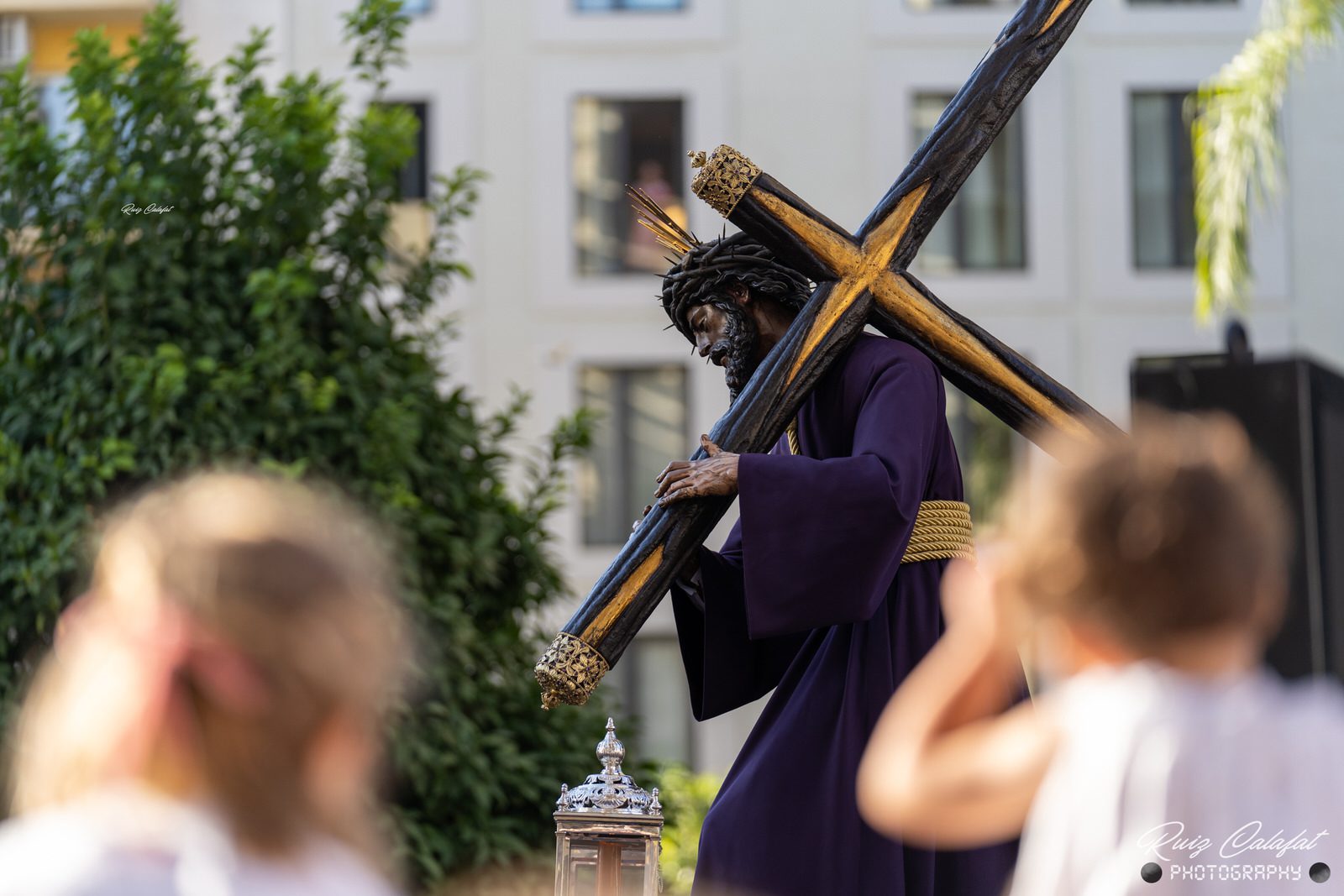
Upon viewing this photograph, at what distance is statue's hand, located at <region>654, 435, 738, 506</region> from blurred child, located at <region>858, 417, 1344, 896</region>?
4.09ft

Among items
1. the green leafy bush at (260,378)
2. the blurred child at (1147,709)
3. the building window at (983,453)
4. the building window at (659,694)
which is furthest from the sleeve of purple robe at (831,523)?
the building window at (659,694)

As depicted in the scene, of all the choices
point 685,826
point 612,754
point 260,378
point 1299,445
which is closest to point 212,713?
point 612,754

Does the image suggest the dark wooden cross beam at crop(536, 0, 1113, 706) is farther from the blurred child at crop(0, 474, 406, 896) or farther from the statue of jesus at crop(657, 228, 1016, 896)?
the blurred child at crop(0, 474, 406, 896)

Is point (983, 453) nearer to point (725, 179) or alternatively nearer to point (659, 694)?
point (659, 694)

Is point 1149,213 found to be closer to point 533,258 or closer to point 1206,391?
point 533,258

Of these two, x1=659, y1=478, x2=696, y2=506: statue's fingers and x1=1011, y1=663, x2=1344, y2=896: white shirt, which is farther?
x1=659, y1=478, x2=696, y2=506: statue's fingers

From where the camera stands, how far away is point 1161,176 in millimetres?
17562

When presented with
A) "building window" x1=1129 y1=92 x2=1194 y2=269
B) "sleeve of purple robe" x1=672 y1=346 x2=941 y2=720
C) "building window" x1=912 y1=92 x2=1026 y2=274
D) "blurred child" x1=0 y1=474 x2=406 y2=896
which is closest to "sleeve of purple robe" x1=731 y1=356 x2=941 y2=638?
"sleeve of purple robe" x1=672 y1=346 x2=941 y2=720

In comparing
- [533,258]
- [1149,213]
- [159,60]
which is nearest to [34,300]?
[159,60]

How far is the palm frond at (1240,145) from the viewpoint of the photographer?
10.5m

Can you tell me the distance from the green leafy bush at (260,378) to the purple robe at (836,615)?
9.30 ft

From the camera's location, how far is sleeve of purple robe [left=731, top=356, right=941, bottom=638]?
3.51 meters

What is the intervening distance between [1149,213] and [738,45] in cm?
416

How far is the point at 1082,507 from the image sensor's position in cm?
218
